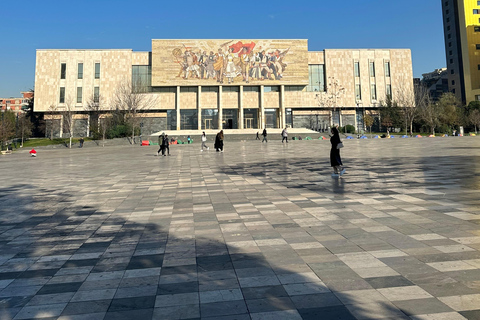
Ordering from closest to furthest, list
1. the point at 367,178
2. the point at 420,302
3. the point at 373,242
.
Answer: the point at 420,302 < the point at 373,242 < the point at 367,178

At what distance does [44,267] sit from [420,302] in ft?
12.9

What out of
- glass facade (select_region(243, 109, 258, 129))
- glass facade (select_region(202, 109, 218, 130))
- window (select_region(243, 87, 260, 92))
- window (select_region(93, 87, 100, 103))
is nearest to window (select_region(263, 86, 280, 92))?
window (select_region(243, 87, 260, 92))

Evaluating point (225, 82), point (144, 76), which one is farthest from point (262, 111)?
point (144, 76)

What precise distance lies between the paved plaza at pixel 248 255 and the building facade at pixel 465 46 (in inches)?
3245

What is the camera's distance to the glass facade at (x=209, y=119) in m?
65.4

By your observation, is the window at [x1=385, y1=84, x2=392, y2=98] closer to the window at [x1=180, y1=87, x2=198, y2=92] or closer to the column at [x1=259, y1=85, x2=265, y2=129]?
the column at [x1=259, y1=85, x2=265, y2=129]

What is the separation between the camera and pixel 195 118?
65.6m

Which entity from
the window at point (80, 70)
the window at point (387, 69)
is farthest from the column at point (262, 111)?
the window at point (80, 70)

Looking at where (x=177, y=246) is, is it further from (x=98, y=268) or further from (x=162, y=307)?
(x=162, y=307)

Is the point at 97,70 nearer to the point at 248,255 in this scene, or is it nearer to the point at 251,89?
the point at 251,89

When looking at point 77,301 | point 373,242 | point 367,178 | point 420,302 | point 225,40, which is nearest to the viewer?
point 420,302

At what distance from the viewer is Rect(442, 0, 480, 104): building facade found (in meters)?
72.4

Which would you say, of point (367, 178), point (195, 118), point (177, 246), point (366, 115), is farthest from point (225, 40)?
point (177, 246)

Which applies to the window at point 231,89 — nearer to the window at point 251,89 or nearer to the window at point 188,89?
the window at point 251,89
